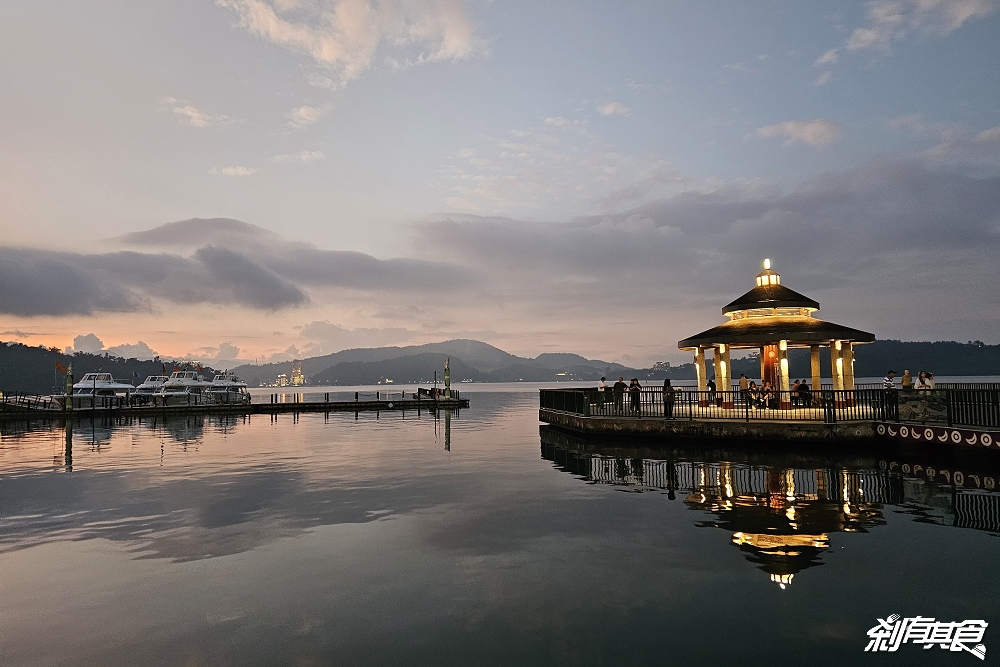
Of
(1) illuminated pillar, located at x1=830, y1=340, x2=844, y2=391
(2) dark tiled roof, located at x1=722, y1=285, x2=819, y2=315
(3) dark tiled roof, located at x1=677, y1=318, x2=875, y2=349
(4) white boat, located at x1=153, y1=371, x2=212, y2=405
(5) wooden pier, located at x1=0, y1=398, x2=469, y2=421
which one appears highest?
(2) dark tiled roof, located at x1=722, y1=285, x2=819, y2=315

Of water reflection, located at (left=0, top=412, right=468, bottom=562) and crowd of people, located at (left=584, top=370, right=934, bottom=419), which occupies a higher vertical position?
crowd of people, located at (left=584, top=370, right=934, bottom=419)

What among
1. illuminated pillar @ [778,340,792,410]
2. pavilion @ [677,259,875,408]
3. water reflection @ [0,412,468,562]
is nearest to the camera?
water reflection @ [0,412,468,562]

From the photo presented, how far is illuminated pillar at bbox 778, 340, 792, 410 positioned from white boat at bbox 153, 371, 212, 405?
5455cm

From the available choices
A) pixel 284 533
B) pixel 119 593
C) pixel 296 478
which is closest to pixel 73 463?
pixel 296 478

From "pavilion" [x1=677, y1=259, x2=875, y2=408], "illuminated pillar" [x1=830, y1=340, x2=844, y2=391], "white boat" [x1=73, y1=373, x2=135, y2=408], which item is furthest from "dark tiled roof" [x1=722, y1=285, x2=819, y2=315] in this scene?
"white boat" [x1=73, y1=373, x2=135, y2=408]

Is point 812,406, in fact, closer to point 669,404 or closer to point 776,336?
point 776,336

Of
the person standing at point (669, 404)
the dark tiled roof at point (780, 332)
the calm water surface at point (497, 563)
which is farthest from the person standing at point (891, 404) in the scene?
the person standing at point (669, 404)

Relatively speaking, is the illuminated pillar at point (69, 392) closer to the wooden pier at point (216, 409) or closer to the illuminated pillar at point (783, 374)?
the wooden pier at point (216, 409)

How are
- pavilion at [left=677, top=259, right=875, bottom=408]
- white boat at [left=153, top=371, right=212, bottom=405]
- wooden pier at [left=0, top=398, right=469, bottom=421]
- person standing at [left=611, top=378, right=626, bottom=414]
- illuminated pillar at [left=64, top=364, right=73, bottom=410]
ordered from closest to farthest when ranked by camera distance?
1. pavilion at [left=677, top=259, right=875, bottom=408]
2. person standing at [left=611, top=378, right=626, bottom=414]
3. wooden pier at [left=0, top=398, right=469, bottom=421]
4. illuminated pillar at [left=64, top=364, right=73, bottom=410]
5. white boat at [left=153, top=371, right=212, bottom=405]

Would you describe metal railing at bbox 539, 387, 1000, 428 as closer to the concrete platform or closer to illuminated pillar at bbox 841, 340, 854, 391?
the concrete platform

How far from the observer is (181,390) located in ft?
233

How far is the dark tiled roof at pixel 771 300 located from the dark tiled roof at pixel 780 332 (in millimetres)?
732

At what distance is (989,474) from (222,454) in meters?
29.3

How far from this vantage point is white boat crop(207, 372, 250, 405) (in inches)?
2485
